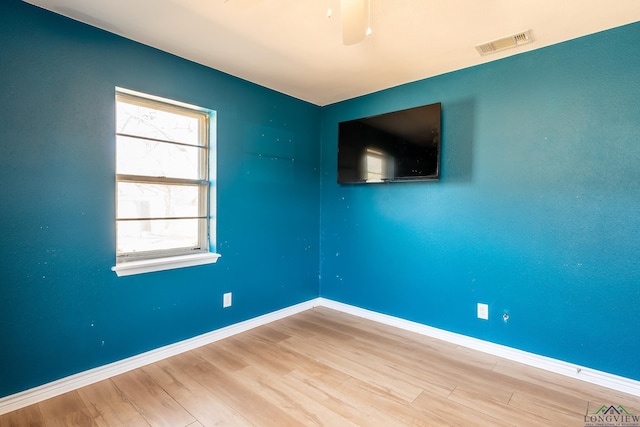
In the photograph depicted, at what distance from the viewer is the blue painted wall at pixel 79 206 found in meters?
1.86

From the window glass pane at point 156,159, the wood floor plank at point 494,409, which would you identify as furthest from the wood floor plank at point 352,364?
the window glass pane at point 156,159

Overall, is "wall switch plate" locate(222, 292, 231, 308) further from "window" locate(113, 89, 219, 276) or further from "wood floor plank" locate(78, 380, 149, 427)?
"wood floor plank" locate(78, 380, 149, 427)

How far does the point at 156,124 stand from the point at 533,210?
9.93 ft

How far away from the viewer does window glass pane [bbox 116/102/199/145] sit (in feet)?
7.75

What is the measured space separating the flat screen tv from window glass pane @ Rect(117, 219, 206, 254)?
1610 mm

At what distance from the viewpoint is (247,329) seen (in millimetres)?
3043

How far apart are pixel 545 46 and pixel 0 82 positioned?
3.57m

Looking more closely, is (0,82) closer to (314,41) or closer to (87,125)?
(87,125)

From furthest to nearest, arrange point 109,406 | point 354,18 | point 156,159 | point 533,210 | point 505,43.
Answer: point 156,159 < point 533,210 < point 505,43 < point 109,406 < point 354,18

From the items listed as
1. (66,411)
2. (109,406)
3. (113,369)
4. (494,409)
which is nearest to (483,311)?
(494,409)

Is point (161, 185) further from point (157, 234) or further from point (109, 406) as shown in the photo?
point (109, 406)

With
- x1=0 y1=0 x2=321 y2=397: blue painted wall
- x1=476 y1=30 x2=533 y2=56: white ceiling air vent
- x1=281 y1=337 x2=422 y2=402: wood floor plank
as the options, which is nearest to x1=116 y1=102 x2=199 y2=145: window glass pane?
x1=0 y1=0 x2=321 y2=397: blue painted wall

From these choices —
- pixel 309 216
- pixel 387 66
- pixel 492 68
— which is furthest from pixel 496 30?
pixel 309 216

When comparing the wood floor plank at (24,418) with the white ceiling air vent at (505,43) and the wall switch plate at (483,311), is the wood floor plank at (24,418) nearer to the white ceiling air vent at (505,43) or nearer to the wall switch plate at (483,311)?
the wall switch plate at (483,311)
